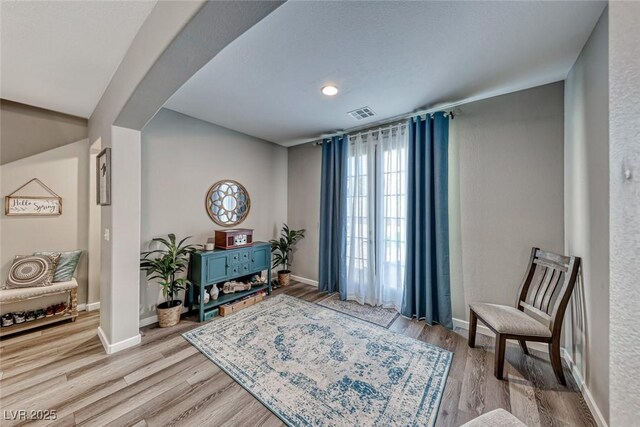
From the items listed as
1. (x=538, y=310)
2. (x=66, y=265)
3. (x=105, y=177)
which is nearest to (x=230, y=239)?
(x=105, y=177)

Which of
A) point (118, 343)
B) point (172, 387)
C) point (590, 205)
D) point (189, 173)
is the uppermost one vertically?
point (189, 173)

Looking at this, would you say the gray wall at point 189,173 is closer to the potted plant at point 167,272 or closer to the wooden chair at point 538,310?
the potted plant at point 167,272

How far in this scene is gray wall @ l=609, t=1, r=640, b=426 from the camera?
1.19ft

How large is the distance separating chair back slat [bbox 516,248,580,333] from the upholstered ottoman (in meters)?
4.68

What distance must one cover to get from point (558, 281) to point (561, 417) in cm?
97

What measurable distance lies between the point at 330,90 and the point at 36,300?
155 inches

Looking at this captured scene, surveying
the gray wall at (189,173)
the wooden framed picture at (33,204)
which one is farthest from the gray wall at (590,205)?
the wooden framed picture at (33,204)

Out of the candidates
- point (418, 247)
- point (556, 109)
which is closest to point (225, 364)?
point (418, 247)

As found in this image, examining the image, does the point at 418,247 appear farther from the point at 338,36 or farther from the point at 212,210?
the point at 212,210

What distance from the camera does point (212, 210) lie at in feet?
11.3

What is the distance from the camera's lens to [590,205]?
67.3 inches

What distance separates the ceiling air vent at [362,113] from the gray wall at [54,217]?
3320mm

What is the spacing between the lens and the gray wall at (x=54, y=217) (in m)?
2.61

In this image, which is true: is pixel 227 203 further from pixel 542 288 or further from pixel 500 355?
pixel 542 288
